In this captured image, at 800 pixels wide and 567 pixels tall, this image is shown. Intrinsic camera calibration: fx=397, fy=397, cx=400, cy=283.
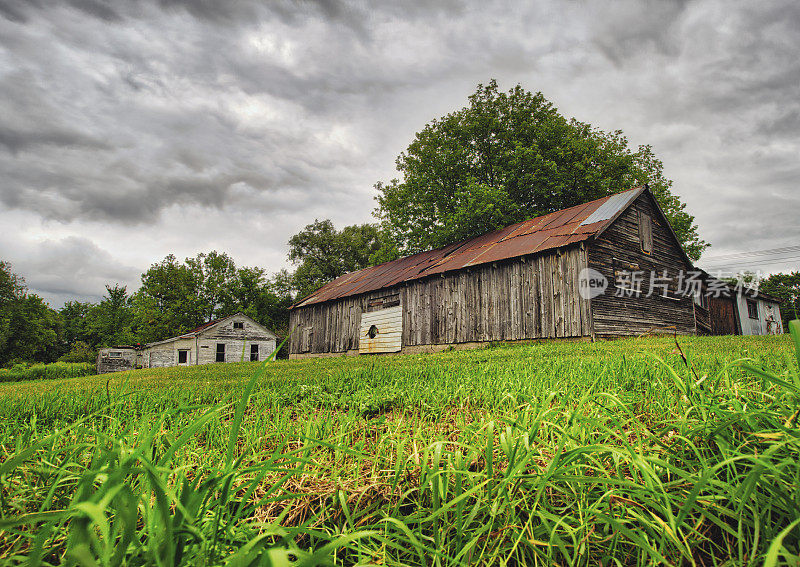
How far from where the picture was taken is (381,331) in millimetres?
18969

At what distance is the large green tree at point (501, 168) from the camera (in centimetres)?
2486

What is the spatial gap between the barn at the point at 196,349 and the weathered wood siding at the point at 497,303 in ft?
63.9

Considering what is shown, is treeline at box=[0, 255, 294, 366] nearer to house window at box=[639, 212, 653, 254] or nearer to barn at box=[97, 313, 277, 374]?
barn at box=[97, 313, 277, 374]

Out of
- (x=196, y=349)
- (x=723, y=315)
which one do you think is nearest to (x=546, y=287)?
(x=723, y=315)

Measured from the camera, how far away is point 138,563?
993 mm

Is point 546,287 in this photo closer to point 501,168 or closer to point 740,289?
point 501,168

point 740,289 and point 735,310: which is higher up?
point 740,289

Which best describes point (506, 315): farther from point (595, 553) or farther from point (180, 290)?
point (180, 290)

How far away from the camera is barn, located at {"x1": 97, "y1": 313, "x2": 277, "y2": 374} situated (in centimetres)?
3262

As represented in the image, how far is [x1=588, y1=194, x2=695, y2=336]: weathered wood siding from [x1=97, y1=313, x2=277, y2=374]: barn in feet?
88.6

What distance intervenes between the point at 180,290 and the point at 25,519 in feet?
161

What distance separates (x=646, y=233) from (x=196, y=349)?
1350 inches

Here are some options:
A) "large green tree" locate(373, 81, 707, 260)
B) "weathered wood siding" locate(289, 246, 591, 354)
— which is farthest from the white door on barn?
"large green tree" locate(373, 81, 707, 260)

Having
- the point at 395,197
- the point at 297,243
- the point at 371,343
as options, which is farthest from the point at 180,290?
the point at 371,343
